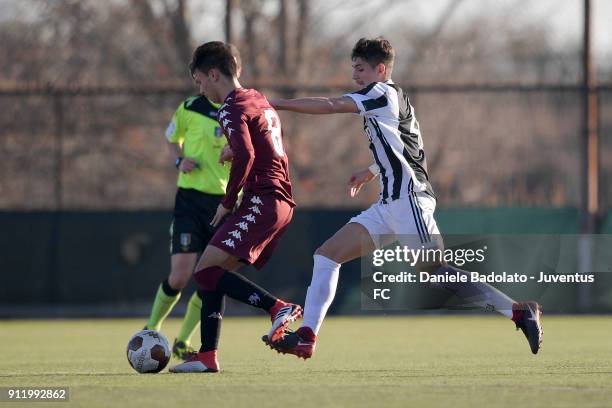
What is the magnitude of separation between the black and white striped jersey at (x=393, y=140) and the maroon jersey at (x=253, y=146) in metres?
0.53

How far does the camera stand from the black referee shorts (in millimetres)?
8438

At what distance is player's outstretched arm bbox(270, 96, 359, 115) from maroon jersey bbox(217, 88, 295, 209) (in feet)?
0.83

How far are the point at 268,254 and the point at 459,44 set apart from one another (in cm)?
1381

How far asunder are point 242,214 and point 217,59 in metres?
0.90

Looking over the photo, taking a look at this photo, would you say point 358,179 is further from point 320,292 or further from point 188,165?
point 188,165

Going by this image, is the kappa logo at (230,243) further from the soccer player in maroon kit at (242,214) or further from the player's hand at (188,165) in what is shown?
the player's hand at (188,165)

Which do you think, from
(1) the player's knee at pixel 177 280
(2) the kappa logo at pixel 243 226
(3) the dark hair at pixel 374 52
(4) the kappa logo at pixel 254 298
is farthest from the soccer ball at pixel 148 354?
(3) the dark hair at pixel 374 52

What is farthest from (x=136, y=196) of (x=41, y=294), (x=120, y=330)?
(x=120, y=330)

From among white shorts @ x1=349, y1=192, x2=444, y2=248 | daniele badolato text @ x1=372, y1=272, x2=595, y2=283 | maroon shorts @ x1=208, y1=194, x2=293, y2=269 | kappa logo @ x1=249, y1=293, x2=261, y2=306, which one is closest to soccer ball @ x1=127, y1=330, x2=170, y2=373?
kappa logo @ x1=249, y1=293, x2=261, y2=306

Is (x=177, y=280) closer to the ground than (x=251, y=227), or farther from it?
closer to the ground

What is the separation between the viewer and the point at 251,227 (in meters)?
7.02

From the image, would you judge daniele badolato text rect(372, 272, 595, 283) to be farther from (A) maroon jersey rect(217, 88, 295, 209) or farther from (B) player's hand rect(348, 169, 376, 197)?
(A) maroon jersey rect(217, 88, 295, 209)

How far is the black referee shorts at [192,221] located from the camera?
8438 mm

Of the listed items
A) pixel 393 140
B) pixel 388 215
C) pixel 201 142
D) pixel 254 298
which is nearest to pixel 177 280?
pixel 201 142
